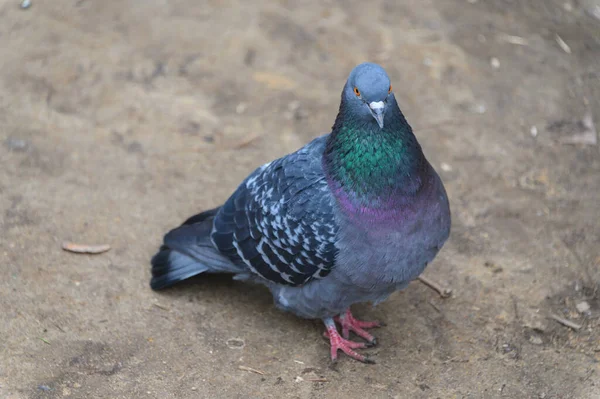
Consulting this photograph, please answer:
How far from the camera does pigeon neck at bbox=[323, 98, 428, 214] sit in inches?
181

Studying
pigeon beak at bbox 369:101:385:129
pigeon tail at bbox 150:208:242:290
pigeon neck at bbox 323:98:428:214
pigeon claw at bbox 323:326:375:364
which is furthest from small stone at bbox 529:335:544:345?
pigeon tail at bbox 150:208:242:290

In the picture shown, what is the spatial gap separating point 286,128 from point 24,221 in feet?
9.02

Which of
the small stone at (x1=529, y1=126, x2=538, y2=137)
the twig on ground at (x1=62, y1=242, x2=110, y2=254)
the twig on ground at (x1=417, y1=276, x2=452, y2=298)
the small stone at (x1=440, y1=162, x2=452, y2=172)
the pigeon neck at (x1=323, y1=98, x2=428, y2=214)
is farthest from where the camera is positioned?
the small stone at (x1=529, y1=126, x2=538, y2=137)

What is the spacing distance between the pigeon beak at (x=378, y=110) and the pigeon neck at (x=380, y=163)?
0.35ft

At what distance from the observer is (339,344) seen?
526cm

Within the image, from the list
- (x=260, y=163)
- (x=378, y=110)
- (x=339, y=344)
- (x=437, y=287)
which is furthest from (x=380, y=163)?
(x=260, y=163)

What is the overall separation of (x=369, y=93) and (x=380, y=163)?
0.46 metres

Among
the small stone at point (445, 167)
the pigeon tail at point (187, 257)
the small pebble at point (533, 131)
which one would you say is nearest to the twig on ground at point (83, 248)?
the pigeon tail at point (187, 257)

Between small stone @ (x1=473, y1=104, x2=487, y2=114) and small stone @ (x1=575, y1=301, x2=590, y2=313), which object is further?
small stone @ (x1=473, y1=104, x2=487, y2=114)

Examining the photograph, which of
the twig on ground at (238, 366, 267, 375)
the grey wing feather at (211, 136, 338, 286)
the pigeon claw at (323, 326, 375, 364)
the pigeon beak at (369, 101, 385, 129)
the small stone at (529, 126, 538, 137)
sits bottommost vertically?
the pigeon claw at (323, 326, 375, 364)

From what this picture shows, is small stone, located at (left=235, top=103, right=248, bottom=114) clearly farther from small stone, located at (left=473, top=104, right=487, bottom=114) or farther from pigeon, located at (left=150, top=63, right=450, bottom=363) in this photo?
small stone, located at (left=473, top=104, right=487, bottom=114)

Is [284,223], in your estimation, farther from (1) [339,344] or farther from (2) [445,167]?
(2) [445,167]

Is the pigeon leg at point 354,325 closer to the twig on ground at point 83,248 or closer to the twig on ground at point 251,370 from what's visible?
the twig on ground at point 251,370

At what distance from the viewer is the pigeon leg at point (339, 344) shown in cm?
520
